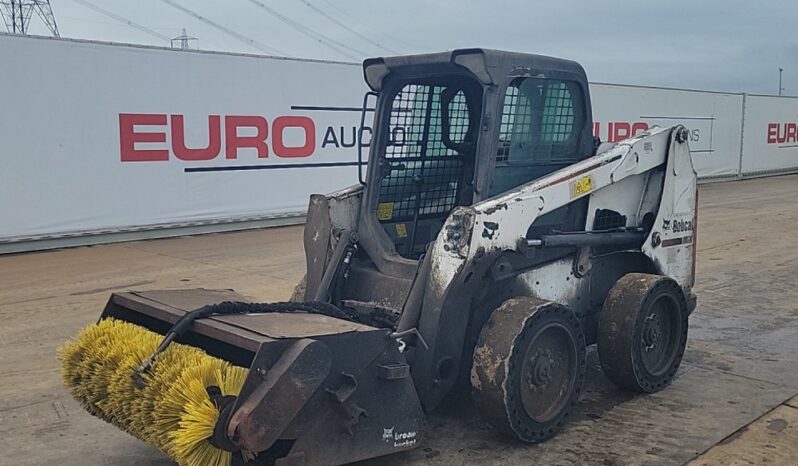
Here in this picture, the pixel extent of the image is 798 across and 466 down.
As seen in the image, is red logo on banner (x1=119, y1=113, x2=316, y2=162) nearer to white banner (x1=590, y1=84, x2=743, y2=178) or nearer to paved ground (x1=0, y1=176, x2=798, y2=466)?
paved ground (x1=0, y1=176, x2=798, y2=466)

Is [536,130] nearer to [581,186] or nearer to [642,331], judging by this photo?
[581,186]

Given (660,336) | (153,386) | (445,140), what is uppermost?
(445,140)

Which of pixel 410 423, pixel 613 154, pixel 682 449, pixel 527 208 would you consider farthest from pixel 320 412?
pixel 613 154

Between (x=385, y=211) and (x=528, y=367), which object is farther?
(x=385, y=211)

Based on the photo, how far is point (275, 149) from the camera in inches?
524

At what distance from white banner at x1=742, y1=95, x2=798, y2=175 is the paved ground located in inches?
532

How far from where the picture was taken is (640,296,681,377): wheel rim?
5.23 m

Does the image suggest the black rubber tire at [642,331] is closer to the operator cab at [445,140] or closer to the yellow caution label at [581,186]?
the operator cab at [445,140]

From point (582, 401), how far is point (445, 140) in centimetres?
181

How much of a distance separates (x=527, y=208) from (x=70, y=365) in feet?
8.03

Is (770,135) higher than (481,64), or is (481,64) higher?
(770,135)

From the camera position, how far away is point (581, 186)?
4926 millimetres

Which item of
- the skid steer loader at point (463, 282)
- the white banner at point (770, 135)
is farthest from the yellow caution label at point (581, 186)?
Result: the white banner at point (770, 135)

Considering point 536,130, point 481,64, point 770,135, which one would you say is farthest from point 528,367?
point 770,135
